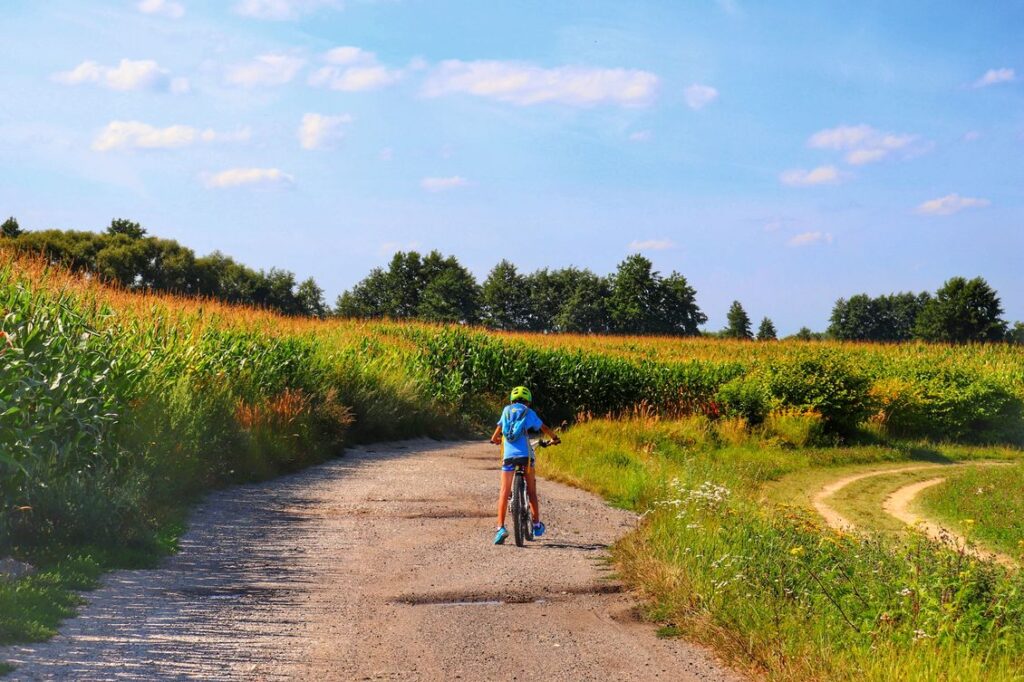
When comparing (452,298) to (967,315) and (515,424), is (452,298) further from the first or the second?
(515,424)

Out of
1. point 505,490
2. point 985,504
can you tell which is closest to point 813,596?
point 505,490

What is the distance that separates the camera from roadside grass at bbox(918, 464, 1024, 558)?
1446cm

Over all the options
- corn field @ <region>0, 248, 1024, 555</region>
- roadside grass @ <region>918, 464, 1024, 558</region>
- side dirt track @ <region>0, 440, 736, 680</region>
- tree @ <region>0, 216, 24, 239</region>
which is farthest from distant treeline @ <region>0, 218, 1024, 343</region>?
side dirt track @ <region>0, 440, 736, 680</region>

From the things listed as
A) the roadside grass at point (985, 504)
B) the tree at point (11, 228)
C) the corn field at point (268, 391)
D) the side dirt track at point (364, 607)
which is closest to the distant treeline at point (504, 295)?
the tree at point (11, 228)

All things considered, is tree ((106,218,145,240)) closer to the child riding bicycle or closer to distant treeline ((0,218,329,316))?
distant treeline ((0,218,329,316))

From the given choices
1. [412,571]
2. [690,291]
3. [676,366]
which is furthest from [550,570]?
[690,291]

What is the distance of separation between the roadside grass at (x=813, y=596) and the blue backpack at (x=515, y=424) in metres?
1.76

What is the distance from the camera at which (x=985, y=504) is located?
17.3 m

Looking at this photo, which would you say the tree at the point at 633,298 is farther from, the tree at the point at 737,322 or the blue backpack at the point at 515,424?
the blue backpack at the point at 515,424

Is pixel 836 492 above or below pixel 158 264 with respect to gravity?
below

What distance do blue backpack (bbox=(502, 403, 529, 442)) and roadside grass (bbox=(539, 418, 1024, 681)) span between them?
1.76 metres

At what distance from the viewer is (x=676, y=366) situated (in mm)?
30500

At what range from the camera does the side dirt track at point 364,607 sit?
6.20 m

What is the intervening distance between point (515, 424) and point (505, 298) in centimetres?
8171
